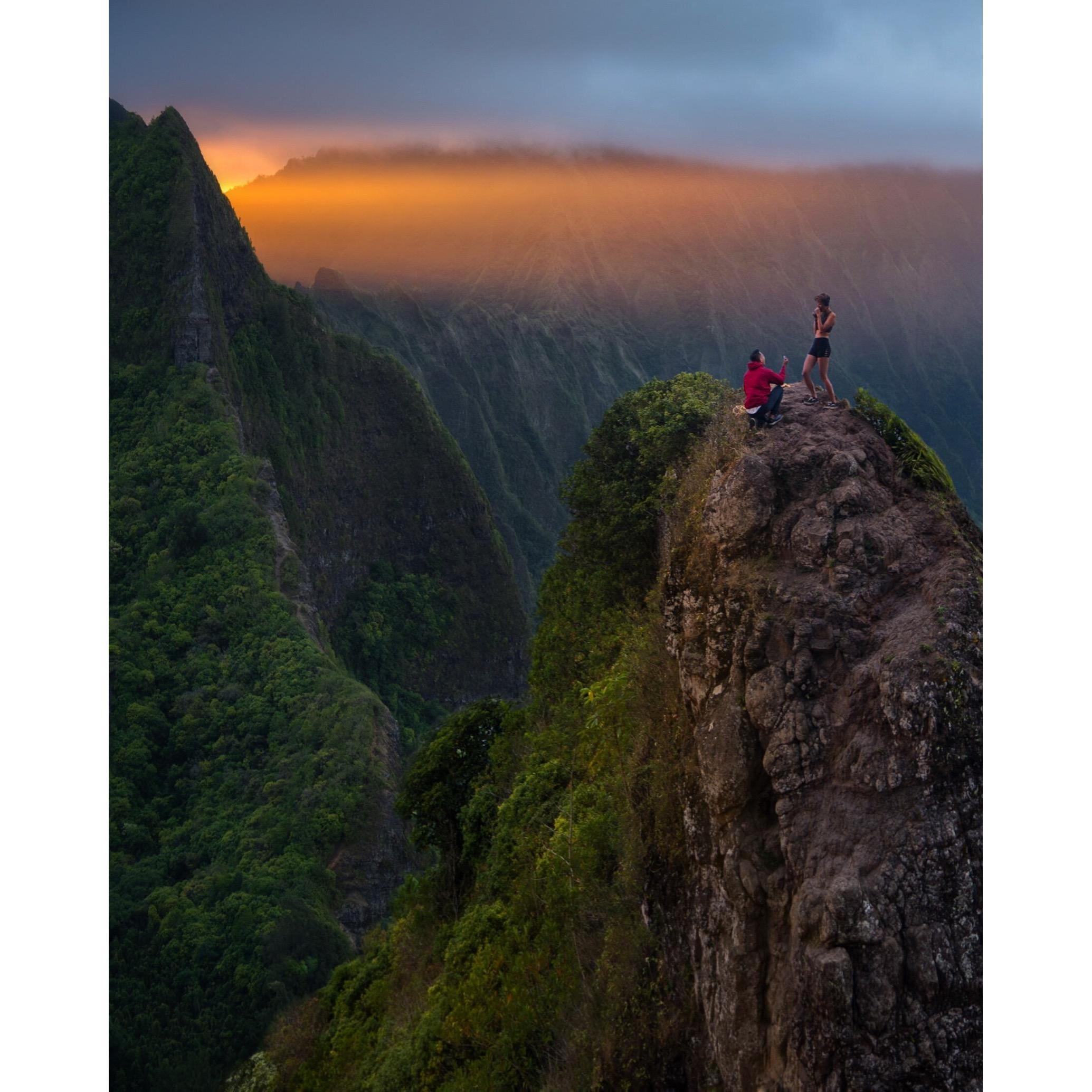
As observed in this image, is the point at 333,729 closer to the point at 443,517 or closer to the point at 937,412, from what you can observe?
the point at 937,412

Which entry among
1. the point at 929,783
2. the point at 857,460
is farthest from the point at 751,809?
the point at 857,460

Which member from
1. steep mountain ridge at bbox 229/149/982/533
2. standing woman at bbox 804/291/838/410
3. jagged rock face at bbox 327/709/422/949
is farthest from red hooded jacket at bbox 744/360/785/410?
Result: jagged rock face at bbox 327/709/422/949

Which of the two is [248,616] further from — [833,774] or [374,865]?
[833,774]

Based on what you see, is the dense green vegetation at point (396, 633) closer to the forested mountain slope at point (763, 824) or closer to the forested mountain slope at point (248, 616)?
the forested mountain slope at point (248, 616)

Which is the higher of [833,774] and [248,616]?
[833,774]

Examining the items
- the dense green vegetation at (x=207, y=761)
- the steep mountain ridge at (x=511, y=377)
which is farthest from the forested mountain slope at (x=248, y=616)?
the steep mountain ridge at (x=511, y=377)

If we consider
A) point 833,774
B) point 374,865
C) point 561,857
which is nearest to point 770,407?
point 833,774
